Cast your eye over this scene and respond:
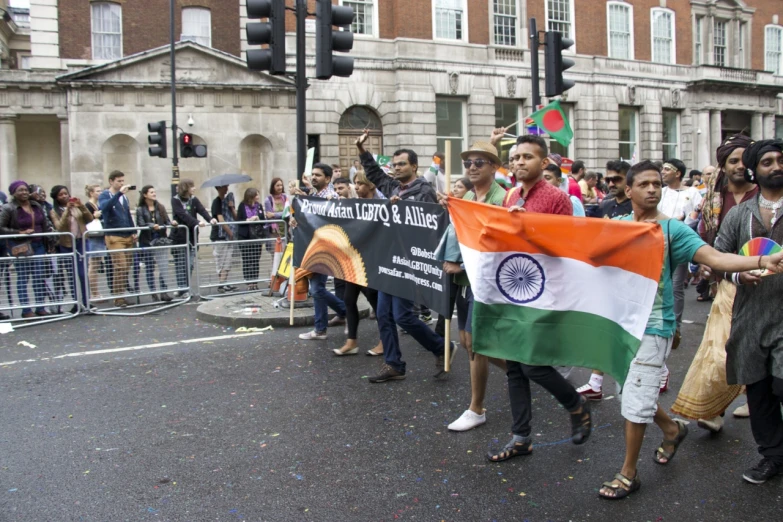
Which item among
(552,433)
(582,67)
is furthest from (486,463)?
(582,67)

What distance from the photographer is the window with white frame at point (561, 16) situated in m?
30.5

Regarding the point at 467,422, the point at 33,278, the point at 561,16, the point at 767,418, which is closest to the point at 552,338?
the point at 467,422

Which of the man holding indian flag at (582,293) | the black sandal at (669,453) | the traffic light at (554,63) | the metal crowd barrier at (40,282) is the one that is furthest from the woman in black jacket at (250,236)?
the black sandal at (669,453)

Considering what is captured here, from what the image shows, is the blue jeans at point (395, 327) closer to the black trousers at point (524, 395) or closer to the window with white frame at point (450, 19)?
the black trousers at point (524, 395)

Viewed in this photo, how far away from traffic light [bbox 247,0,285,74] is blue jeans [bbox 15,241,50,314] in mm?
3904

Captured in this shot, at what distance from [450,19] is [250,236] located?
18.8 metres

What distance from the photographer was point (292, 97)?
25.1 meters

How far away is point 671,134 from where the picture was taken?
34344 millimetres

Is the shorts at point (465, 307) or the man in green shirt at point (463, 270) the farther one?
the shorts at point (465, 307)

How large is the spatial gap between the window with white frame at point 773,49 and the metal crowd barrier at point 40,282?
3898 centimetres

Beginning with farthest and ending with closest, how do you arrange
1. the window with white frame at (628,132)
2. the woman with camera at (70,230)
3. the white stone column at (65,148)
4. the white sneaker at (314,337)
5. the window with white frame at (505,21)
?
the window with white frame at (628,132)
the window with white frame at (505,21)
the white stone column at (65,148)
the woman with camera at (70,230)
the white sneaker at (314,337)

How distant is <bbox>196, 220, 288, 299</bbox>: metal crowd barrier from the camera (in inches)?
440

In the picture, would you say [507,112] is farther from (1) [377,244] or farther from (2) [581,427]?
(2) [581,427]

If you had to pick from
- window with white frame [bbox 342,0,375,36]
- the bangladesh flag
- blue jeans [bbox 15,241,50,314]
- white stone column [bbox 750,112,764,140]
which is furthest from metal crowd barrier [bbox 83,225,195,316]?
white stone column [bbox 750,112,764,140]
